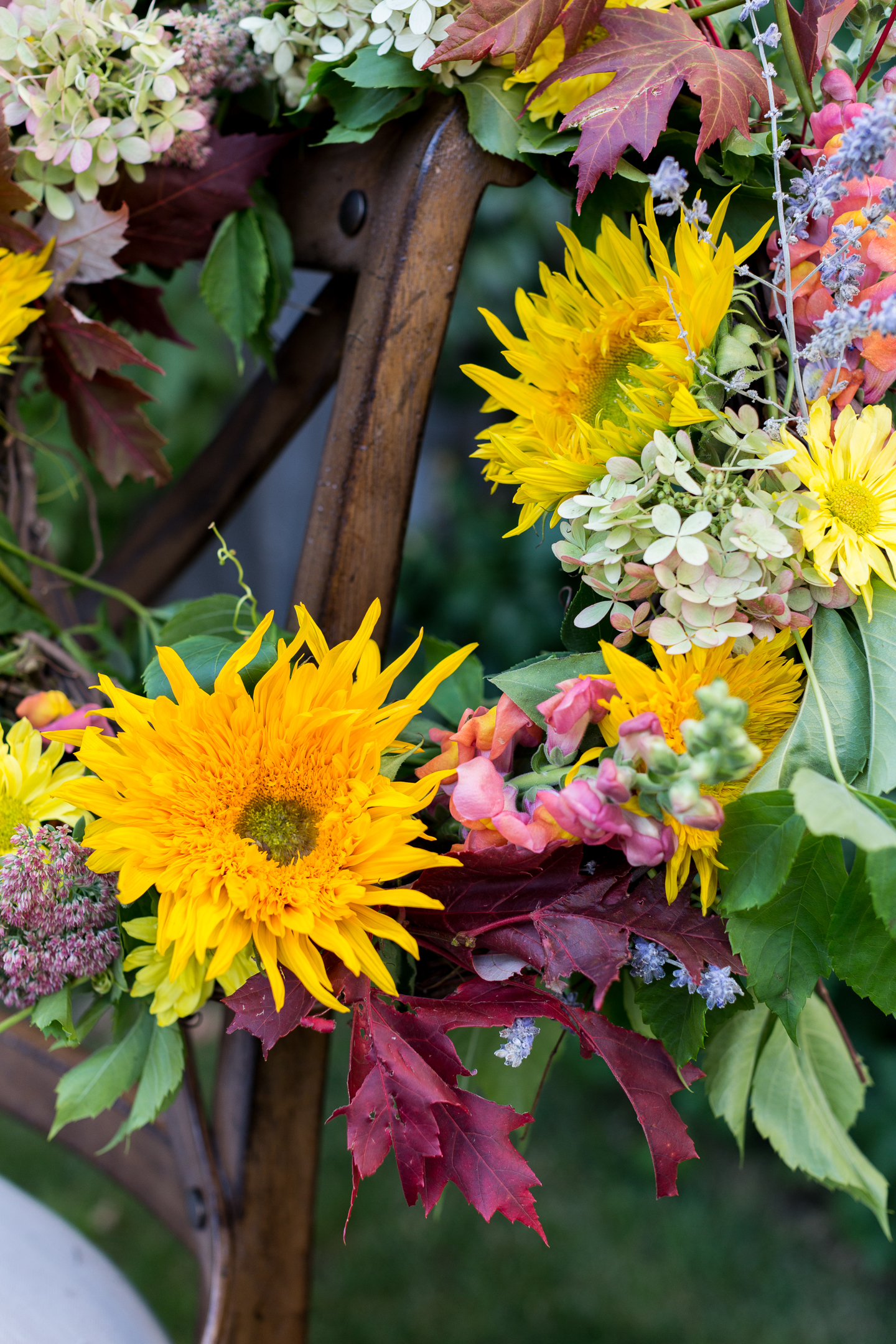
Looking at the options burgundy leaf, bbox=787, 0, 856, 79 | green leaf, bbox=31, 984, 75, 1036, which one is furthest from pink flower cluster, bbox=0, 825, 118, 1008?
burgundy leaf, bbox=787, 0, 856, 79

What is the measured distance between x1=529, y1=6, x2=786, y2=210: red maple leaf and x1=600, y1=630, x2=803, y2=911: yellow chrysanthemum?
203 millimetres

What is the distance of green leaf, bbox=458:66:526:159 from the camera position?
0.48m

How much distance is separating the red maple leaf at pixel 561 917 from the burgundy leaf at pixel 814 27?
0.38 m

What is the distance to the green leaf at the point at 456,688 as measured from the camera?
588 millimetres

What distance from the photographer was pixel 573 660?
44 cm

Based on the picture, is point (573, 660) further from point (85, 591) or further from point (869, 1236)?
point (869, 1236)

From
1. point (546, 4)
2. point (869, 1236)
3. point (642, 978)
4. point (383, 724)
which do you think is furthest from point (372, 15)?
point (869, 1236)

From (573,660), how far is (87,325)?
35 cm

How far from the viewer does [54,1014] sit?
443 mm

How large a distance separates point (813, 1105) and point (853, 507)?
37 centimetres

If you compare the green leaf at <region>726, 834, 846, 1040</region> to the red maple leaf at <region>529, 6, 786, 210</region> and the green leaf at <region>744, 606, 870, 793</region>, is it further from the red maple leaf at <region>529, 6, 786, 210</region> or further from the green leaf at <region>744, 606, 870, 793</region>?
the red maple leaf at <region>529, 6, 786, 210</region>

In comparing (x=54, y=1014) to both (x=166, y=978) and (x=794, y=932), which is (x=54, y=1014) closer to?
(x=166, y=978)

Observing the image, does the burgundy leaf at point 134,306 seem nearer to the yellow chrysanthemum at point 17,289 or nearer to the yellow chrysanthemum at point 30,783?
the yellow chrysanthemum at point 17,289

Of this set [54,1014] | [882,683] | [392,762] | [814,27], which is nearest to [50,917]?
[54,1014]
